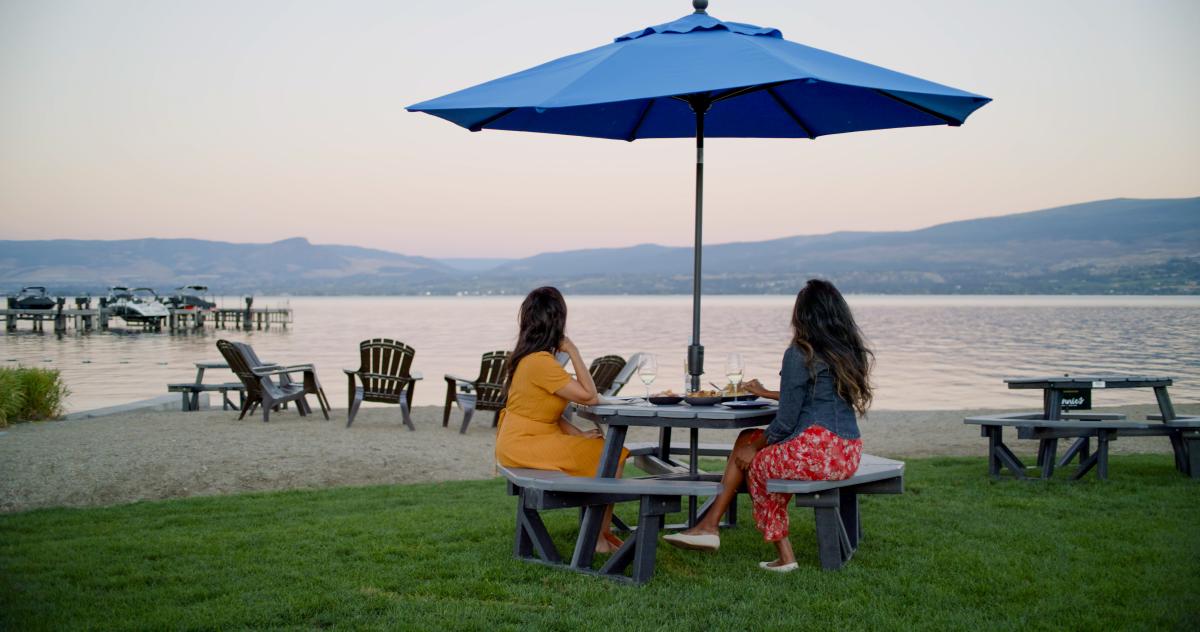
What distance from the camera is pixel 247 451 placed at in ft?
29.1

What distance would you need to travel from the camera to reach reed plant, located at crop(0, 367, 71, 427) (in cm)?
1138

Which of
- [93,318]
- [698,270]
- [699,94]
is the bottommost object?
[93,318]

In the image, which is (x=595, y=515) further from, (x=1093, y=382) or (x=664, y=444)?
(x=1093, y=382)

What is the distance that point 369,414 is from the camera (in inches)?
506

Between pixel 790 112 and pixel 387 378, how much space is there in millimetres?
6711

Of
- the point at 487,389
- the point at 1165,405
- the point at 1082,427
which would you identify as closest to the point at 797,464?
the point at 1082,427

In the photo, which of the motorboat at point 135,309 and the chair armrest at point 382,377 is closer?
the chair armrest at point 382,377

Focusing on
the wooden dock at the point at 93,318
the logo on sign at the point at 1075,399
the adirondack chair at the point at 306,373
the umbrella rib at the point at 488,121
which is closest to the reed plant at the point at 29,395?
the adirondack chair at the point at 306,373

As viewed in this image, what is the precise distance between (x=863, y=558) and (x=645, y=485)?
133cm

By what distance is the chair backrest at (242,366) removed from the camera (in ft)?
38.0

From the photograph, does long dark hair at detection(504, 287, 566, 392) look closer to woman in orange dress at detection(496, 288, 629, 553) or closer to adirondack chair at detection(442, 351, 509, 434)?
woman in orange dress at detection(496, 288, 629, 553)

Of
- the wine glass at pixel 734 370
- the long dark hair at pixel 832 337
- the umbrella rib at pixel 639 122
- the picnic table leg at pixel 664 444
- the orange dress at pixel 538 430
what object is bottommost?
the picnic table leg at pixel 664 444

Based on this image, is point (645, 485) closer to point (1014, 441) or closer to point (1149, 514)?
point (1149, 514)

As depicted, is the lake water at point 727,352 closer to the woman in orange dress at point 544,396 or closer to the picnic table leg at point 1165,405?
the picnic table leg at point 1165,405
